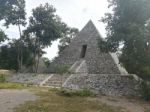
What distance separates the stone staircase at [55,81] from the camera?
71.9 feet

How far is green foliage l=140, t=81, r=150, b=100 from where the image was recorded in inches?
629

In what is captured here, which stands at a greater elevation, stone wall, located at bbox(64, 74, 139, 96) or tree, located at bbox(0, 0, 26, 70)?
tree, located at bbox(0, 0, 26, 70)

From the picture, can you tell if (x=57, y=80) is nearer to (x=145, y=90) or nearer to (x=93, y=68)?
(x=93, y=68)

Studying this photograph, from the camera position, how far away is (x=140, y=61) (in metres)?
16.6

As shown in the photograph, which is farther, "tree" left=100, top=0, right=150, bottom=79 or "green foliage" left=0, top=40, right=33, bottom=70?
"green foliage" left=0, top=40, right=33, bottom=70

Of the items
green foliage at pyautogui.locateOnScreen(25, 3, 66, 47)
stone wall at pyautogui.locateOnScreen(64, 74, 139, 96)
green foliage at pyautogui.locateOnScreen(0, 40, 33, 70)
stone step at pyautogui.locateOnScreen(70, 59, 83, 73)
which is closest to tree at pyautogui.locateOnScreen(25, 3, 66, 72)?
green foliage at pyautogui.locateOnScreen(25, 3, 66, 47)

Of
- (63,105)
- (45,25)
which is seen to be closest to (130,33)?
(63,105)

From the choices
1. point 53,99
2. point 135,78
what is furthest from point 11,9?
point 53,99

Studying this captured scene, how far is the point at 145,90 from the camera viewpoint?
53.0 ft

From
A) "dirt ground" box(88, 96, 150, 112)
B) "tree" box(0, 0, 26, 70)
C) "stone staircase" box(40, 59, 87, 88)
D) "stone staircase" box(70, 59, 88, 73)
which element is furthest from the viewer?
"tree" box(0, 0, 26, 70)

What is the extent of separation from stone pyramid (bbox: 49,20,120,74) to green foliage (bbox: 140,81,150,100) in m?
8.38

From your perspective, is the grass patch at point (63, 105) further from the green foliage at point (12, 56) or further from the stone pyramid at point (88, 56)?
the green foliage at point (12, 56)

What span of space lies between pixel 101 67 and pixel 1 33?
1059 centimetres

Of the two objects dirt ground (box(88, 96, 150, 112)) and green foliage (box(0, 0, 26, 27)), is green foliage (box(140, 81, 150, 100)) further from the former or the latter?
green foliage (box(0, 0, 26, 27))
